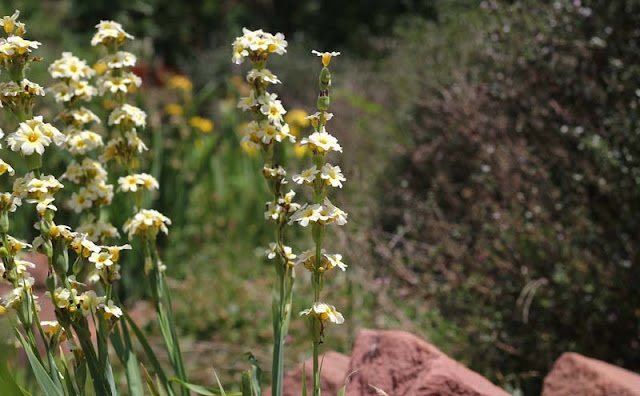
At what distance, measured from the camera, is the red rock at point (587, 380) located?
83.4 inches

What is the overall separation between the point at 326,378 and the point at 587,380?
2.44 feet

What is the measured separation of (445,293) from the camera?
9.80ft

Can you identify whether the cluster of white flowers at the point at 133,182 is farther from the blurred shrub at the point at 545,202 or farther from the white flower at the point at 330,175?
the blurred shrub at the point at 545,202

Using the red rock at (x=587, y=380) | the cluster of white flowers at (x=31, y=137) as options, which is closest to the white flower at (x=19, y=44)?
the cluster of white flowers at (x=31, y=137)

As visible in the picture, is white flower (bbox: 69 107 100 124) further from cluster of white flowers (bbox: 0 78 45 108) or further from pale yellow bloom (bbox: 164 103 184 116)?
pale yellow bloom (bbox: 164 103 184 116)

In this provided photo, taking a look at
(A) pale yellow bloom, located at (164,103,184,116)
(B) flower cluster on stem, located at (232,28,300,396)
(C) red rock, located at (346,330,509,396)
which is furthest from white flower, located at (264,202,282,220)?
(A) pale yellow bloom, located at (164,103,184,116)

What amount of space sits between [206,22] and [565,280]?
24.0 ft

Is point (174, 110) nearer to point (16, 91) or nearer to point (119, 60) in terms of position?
point (119, 60)

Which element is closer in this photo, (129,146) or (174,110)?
(129,146)

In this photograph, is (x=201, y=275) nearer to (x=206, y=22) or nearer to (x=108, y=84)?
(x=108, y=84)

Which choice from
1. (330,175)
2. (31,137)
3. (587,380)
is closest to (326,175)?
(330,175)

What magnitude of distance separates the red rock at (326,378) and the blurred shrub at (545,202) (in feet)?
2.07

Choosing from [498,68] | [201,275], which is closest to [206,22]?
[201,275]

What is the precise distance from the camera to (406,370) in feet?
6.85
